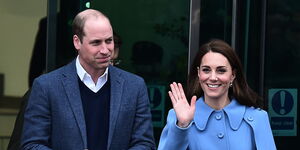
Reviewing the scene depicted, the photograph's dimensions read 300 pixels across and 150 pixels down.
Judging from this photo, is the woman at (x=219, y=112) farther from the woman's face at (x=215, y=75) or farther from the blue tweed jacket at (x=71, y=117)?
the blue tweed jacket at (x=71, y=117)

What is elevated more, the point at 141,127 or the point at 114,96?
the point at 114,96

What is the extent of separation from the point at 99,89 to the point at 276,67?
9.48ft

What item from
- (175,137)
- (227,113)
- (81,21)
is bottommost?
(175,137)

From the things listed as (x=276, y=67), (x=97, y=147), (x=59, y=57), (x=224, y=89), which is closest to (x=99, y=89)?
(x=97, y=147)

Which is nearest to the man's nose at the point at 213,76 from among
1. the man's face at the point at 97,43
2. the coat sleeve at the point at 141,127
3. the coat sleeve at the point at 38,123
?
the coat sleeve at the point at 141,127

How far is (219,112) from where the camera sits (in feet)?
13.1

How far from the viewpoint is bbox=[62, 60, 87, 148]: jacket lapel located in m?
3.84

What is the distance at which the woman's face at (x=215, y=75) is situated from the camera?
3.94 meters

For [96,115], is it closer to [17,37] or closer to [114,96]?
[114,96]

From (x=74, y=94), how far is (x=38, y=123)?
23cm

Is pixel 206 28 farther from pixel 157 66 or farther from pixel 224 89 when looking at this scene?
pixel 224 89

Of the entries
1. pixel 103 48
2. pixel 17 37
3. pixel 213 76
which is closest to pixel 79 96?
pixel 103 48

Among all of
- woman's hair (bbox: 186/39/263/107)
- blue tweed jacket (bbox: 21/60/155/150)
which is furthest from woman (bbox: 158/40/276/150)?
blue tweed jacket (bbox: 21/60/155/150)

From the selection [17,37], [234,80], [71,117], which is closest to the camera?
[71,117]
